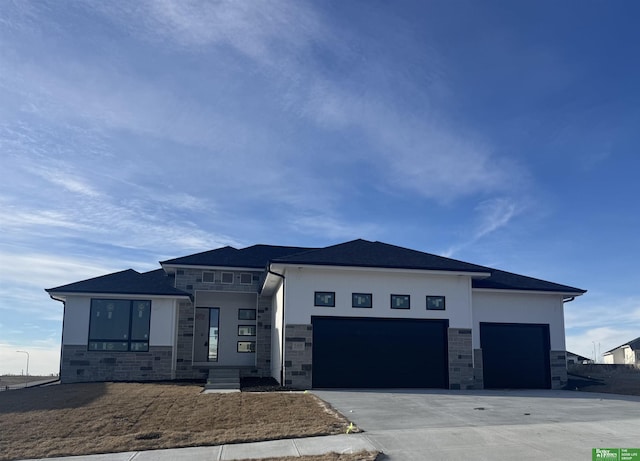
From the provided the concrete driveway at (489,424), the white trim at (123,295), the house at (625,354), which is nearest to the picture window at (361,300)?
the concrete driveway at (489,424)

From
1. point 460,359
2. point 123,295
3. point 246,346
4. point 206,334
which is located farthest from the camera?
point 246,346

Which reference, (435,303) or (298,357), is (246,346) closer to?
(298,357)

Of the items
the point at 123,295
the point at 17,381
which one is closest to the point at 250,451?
the point at 123,295

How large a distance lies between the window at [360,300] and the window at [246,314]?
7.66 meters

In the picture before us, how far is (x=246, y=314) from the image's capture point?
25797mm

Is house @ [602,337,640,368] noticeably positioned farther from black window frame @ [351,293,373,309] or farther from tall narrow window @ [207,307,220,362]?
tall narrow window @ [207,307,220,362]

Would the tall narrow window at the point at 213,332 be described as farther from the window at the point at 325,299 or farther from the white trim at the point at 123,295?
the window at the point at 325,299

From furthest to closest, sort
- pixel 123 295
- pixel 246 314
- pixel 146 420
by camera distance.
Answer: pixel 246 314 < pixel 123 295 < pixel 146 420

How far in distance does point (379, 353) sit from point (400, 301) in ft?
6.33

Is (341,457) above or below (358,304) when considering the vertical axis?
below

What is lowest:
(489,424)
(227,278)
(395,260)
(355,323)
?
(489,424)

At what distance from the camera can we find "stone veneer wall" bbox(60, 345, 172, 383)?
2055cm

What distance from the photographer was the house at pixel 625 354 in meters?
42.2

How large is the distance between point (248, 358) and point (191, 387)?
7.43 meters
